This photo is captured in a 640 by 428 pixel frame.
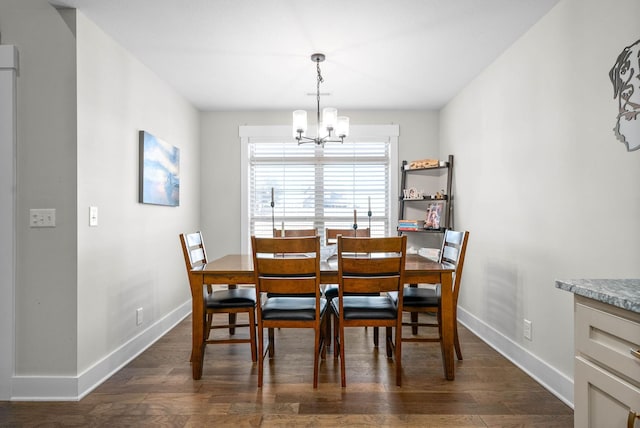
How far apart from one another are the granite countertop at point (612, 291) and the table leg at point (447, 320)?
1204 mm

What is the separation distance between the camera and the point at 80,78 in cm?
237

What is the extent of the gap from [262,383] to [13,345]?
151cm

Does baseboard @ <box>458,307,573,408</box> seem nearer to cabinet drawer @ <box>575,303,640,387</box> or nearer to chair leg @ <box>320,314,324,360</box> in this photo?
cabinet drawer @ <box>575,303,640,387</box>

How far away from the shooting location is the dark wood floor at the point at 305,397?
2064mm

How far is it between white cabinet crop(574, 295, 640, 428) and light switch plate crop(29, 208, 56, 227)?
2.70m

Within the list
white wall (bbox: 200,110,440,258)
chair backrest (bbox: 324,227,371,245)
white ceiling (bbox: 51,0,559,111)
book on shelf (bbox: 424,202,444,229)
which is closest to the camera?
white ceiling (bbox: 51,0,559,111)

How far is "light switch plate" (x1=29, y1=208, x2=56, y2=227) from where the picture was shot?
2.30 m

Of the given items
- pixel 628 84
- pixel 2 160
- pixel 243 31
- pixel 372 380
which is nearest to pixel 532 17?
pixel 628 84

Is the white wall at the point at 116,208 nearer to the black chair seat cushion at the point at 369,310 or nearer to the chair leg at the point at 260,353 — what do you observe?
the chair leg at the point at 260,353

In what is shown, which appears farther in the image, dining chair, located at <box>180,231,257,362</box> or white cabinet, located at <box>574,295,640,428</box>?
dining chair, located at <box>180,231,257,362</box>

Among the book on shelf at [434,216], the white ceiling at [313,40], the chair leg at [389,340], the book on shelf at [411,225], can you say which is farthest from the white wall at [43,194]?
the book on shelf at [434,216]

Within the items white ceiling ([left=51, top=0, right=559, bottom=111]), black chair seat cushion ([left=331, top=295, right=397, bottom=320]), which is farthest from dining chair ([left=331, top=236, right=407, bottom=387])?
white ceiling ([left=51, top=0, right=559, bottom=111])

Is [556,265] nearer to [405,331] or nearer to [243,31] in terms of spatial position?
[405,331]

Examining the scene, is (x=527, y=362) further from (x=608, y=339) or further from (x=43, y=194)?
(x=43, y=194)
